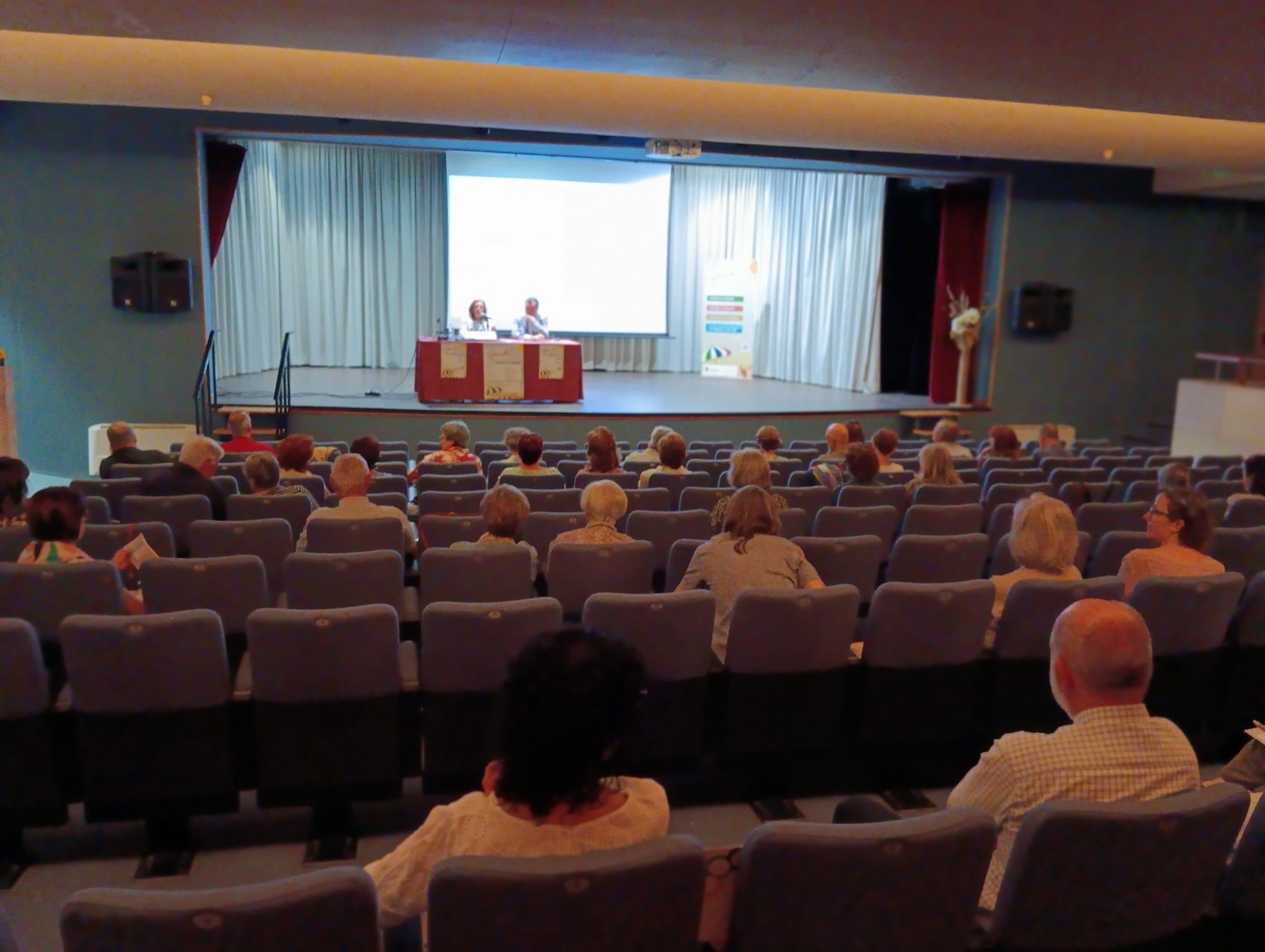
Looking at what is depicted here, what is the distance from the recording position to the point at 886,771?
3533 mm

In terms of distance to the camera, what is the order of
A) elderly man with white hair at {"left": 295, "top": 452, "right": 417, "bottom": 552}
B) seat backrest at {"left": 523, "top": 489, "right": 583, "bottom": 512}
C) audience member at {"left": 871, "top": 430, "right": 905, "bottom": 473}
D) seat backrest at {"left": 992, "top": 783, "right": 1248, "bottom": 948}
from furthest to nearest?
audience member at {"left": 871, "top": 430, "right": 905, "bottom": 473} → seat backrest at {"left": 523, "top": 489, "right": 583, "bottom": 512} → elderly man with white hair at {"left": 295, "top": 452, "right": 417, "bottom": 552} → seat backrest at {"left": 992, "top": 783, "right": 1248, "bottom": 948}

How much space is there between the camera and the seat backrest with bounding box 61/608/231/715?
2.77 m

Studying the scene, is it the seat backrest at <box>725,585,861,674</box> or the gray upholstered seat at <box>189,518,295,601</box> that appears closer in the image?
the seat backrest at <box>725,585,861,674</box>

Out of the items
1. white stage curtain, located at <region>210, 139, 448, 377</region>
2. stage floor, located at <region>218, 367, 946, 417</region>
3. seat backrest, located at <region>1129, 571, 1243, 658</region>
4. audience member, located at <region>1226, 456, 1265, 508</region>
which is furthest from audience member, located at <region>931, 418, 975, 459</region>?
white stage curtain, located at <region>210, 139, 448, 377</region>

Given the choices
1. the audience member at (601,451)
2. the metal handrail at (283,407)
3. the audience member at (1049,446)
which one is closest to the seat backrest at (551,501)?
the audience member at (601,451)

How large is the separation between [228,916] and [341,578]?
2.32m

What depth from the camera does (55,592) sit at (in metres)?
3.34

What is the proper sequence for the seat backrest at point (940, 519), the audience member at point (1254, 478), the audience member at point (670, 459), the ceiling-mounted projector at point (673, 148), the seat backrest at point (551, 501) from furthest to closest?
1. the ceiling-mounted projector at point (673, 148)
2. the audience member at point (670, 459)
3. the audience member at point (1254, 478)
4. the seat backrest at point (551, 501)
5. the seat backrest at point (940, 519)

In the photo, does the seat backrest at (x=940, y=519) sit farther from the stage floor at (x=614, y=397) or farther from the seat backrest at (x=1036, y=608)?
the stage floor at (x=614, y=397)

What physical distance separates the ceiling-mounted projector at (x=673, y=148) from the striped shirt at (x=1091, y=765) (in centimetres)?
974

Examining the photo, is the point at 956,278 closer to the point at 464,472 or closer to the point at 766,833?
the point at 464,472

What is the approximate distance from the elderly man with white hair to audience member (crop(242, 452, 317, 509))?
437 millimetres

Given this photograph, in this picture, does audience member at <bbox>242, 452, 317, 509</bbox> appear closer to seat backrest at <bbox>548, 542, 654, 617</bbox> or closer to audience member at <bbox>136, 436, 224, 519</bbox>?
audience member at <bbox>136, 436, 224, 519</bbox>

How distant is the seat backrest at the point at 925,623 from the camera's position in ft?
10.8
